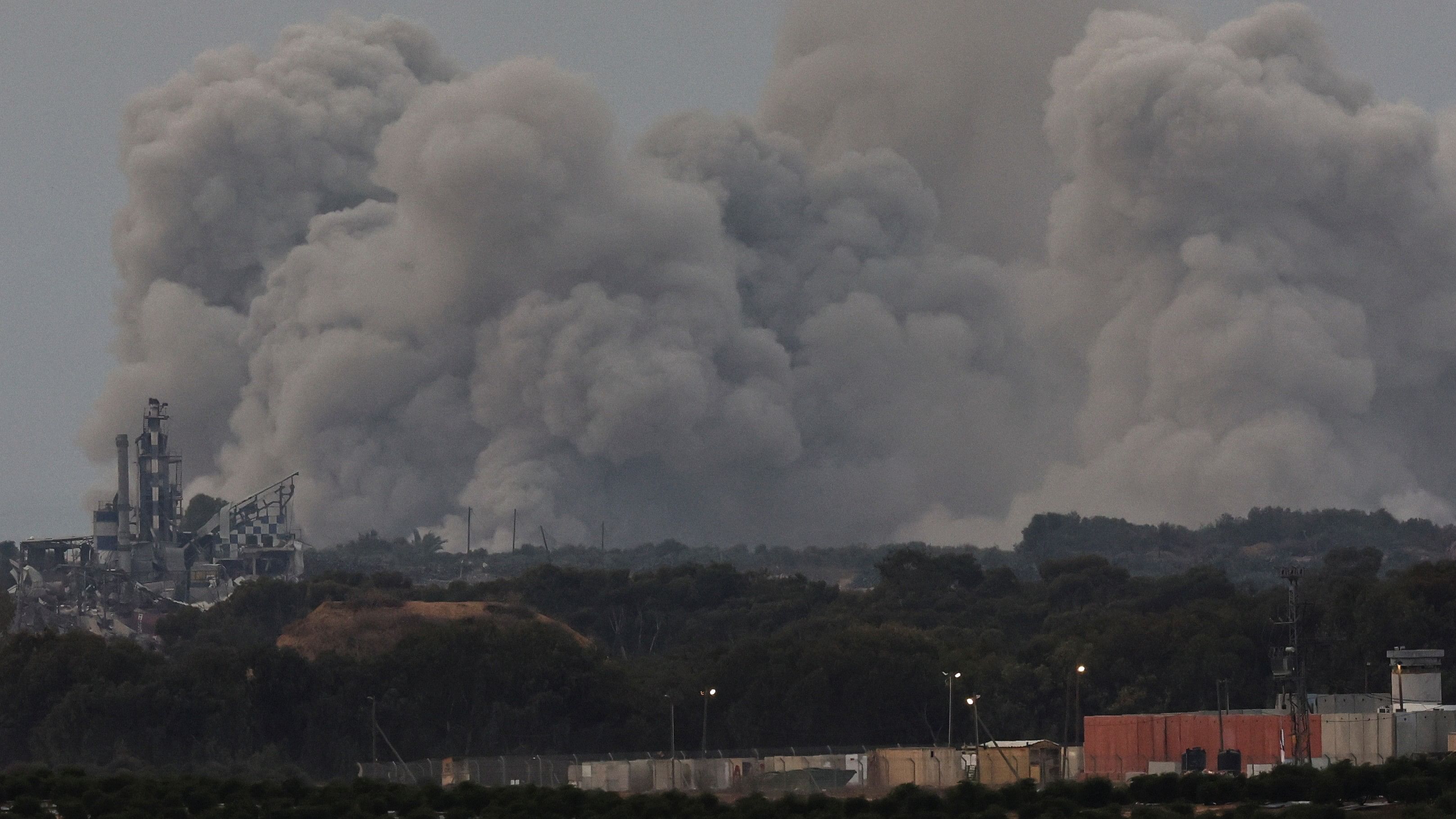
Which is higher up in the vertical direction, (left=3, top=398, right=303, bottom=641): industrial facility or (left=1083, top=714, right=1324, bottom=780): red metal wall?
(left=3, top=398, right=303, bottom=641): industrial facility

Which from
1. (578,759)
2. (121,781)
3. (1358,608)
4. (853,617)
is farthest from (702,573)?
(121,781)

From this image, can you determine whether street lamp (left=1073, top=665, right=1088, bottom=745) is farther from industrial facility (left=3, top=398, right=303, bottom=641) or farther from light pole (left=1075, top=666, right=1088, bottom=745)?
industrial facility (left=3, top=398, right=303, bottom=641)

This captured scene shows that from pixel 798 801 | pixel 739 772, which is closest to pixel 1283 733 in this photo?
pixel 739 772

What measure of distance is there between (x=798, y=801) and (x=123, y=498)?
268ft

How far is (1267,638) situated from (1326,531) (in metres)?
64.7

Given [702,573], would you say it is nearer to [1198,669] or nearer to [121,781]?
[1198,669]

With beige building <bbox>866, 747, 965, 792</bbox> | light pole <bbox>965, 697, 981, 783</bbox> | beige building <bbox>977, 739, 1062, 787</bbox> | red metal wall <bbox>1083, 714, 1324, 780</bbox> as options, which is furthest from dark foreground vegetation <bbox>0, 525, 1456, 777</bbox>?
beige building <bbox>866, 747, 965, 792</bbox>

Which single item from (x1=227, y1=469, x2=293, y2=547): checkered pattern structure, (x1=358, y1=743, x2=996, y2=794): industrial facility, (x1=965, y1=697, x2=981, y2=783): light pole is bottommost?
(x1=358, y1=743, x2=996, y2=794): industrial facility

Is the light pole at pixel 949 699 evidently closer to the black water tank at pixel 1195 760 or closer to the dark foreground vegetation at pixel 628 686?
the dark foreground vegetation at pixel 628 686

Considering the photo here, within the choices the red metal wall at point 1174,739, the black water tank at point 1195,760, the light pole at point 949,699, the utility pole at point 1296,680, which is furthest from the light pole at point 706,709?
the utility pole at point 1296,680

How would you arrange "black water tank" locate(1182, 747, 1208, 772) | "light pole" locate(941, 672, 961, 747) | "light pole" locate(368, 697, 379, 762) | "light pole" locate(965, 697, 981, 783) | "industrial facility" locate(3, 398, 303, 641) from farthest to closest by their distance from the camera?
"industrial facility" locate(3, 398, 303, 641), "light pole" locate(368, 697, 379, 762), "light pole" locate(941, 672, 961, 747), "black water tank" locate(1182, 747, 1208, 772), "light pole" locate(965, 697, 981, 783)

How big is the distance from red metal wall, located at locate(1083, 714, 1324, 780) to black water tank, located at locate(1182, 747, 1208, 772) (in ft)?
0.90

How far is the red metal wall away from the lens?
49594 millimetres

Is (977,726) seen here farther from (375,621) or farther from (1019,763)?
(375,621)
